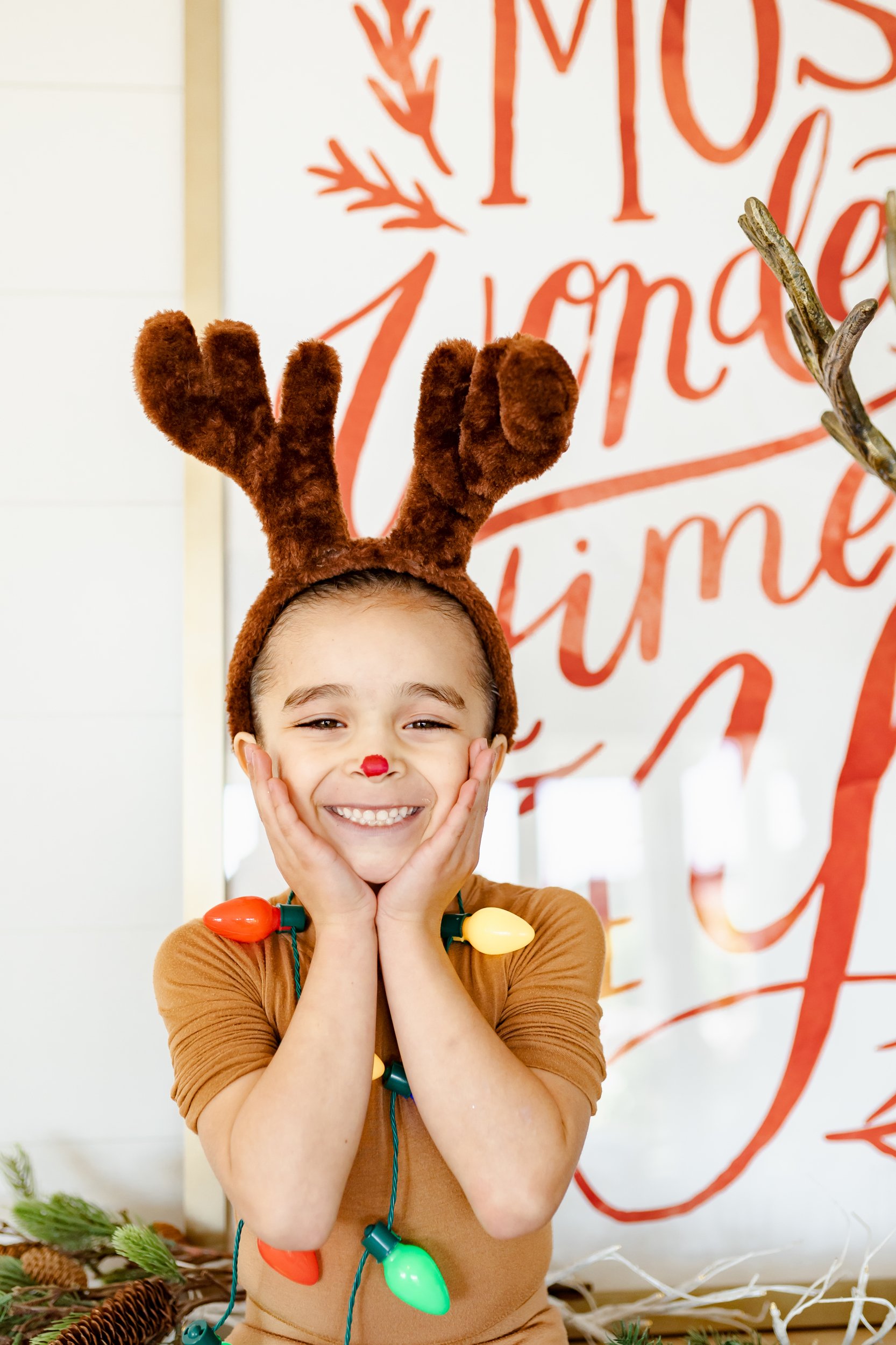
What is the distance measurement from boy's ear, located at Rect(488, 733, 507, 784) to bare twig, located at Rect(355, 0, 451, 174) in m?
0.74

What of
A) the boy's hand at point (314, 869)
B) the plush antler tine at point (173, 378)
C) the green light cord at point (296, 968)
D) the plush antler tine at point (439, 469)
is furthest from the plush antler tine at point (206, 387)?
the green light cord at point (296, 968)

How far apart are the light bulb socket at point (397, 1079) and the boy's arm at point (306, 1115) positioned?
5 cm

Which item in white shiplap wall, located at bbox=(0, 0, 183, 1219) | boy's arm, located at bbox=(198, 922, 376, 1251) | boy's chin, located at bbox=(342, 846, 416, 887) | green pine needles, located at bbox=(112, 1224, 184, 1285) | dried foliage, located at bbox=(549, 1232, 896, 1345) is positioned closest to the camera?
boy's arm, located at bbox=(198, 922, 376, 1251)

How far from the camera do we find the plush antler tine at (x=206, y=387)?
83 cm

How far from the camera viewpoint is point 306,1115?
73 centimetres

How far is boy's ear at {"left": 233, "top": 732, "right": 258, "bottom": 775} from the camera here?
2.87 ft

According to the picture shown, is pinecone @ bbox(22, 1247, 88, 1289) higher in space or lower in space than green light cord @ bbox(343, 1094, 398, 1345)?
lower

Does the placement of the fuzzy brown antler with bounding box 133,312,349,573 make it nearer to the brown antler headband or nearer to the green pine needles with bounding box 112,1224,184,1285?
the brown antler headband

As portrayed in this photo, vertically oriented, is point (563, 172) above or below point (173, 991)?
above

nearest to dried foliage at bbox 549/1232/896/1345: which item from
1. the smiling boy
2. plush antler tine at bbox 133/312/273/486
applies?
the smiling boy

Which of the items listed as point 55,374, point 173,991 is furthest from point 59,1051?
point 55,374

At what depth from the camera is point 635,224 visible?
1.27 metres

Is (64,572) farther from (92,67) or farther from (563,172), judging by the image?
(563,172)

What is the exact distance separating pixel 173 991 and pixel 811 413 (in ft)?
3.14
